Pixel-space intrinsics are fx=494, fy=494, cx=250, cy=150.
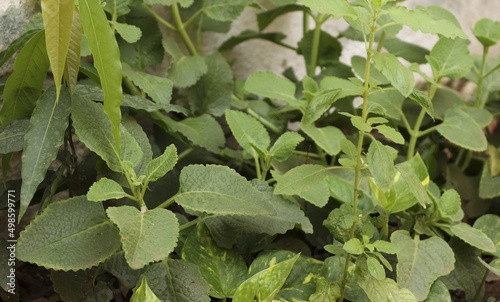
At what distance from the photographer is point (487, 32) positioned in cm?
145

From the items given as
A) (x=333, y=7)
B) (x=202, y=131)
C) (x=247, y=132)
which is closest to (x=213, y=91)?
(x=202, y=131)

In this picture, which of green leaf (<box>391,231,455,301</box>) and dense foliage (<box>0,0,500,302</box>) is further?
green leaf (<box>391,231,455,301</box>)

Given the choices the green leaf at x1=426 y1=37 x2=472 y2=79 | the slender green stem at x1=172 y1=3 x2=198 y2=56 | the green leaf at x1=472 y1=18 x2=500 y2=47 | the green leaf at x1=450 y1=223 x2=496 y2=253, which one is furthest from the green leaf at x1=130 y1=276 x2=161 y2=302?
the green leaf at x1=472 y1=18 x2=500 y2=47

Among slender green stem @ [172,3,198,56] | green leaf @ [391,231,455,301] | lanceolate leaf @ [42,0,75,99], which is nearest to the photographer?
lanceolate leaf @ [42,0,75,99]

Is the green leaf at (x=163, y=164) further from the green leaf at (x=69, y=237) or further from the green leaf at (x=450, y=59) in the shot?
the green leaf at (x=450, y=59)

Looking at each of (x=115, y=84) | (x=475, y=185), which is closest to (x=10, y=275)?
(x=115, y=84)

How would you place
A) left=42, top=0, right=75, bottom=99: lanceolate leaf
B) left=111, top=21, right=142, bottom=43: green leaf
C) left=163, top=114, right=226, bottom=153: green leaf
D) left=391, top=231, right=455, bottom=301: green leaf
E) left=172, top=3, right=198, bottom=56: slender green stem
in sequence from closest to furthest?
left=42, top=0, right=75, bottom=99: lanceolate leaf
left=391, top=231, right=455, bottom=301: green leaf
left=111, top=21, right=142, bottom=43: green leaf
left=163, top=114, right=226, bottom=153: green leaf
left=172, top=3, right=198, bottom=56: slender green stem

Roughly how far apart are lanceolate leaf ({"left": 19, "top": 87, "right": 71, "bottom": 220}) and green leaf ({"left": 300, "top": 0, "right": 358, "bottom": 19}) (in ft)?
1.58

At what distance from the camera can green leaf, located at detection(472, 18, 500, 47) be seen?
1.44 metres

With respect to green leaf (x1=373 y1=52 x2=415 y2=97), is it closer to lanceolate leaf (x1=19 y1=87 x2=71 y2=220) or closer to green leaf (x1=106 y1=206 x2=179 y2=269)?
green leaf (x1=106 y1=206 x2=179 y2=269)

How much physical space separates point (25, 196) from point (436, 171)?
122 centimetres

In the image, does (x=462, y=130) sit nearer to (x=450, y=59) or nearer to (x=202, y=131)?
(x=450, y=59)

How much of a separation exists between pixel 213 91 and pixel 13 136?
597 millimetres

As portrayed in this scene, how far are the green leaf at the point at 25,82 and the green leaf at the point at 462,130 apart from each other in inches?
37.9
